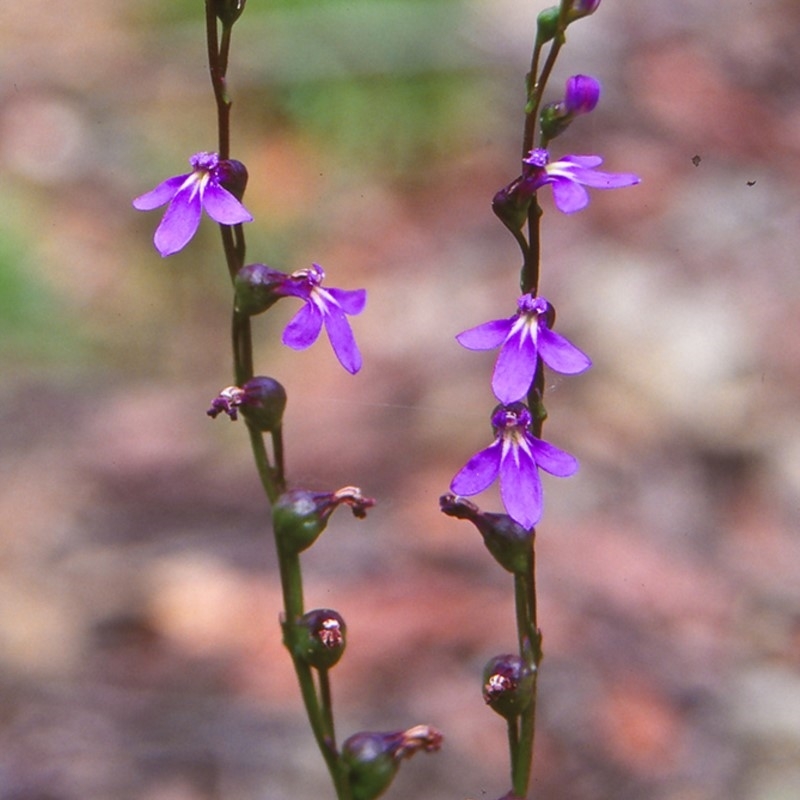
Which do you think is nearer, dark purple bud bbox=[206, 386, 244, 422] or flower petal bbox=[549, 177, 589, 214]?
flower petal bbox=[549, 177, 589, 214]

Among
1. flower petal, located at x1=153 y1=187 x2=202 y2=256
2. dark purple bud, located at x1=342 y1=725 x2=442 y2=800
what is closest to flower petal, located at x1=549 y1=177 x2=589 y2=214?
flower petal, located at x1=153 y1=187 x2=202 y2=256

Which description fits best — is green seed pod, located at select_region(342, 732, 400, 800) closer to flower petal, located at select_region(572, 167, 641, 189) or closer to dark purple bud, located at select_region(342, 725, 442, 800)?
dark purple bud, located at select_region(342, 725, 442, 800)

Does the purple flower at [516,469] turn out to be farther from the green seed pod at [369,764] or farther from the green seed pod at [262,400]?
the green seed pod at [369,764]

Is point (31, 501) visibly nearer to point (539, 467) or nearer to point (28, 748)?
point (28, 748)

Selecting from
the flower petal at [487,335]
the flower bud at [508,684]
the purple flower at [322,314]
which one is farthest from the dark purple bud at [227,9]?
the flower bud at [508,684]

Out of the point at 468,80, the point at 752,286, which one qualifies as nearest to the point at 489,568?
the point at 752,286
